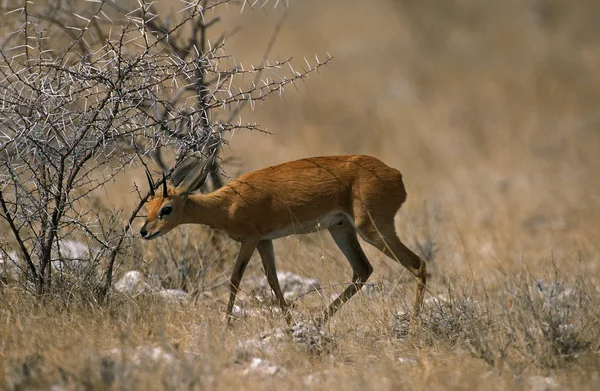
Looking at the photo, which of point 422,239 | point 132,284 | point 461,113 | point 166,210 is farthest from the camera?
point 461,113

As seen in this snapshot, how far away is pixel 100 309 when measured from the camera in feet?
22.1

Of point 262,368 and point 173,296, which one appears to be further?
point 173,296

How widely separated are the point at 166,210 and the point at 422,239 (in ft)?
14.2

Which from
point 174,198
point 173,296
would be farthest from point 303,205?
point 173,296

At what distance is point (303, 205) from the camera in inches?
299

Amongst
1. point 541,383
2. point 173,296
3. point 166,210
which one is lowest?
point 541,383

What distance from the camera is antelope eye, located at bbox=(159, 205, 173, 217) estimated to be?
7231 millimetres

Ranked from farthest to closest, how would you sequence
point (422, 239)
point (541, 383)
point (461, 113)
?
point (461, 113), point (422, 239), point (541, 383)

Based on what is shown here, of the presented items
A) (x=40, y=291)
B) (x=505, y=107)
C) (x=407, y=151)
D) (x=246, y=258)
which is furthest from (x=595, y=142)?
(x=40, y=291)

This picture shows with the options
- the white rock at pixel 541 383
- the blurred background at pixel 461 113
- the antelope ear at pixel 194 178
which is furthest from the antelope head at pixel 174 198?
the blurred background at pixel 461 113

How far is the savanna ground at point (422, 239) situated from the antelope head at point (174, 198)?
1.86 ft

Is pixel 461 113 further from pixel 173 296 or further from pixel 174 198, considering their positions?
pixel 174 198

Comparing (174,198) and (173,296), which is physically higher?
(174,198)

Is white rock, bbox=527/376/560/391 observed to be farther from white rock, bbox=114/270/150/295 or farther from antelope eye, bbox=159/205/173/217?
white rock, bbox=114/270/150/295
